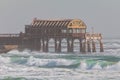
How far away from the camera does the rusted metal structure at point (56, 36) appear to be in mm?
94438

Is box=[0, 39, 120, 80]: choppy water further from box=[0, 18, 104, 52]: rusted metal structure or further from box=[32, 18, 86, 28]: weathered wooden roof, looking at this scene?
box=[32, 18, 86, 28]: weathered wooden roof

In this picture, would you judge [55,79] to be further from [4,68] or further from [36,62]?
[36,62]

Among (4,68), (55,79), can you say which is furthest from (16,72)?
(55,79)

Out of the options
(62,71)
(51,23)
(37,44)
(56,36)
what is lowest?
(62,71)

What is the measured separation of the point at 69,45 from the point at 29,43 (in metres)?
6.68

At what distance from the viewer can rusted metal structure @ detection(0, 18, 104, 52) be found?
310 ft

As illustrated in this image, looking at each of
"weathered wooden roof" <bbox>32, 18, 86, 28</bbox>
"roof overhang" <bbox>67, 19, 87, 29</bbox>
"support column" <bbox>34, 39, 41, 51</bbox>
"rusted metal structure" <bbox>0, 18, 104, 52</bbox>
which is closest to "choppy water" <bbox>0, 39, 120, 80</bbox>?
"rusted metal structure" <bbox>0, 18, 104, 52</bbox>

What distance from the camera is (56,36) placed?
95250 mm

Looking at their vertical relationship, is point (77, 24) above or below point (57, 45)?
above

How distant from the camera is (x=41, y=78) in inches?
1971

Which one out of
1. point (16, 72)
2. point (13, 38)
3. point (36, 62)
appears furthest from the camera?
point (13, 38)

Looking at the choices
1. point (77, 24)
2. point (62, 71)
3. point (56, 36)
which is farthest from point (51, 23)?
point (62, 71)

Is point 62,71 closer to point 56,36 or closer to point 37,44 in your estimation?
point 56,36

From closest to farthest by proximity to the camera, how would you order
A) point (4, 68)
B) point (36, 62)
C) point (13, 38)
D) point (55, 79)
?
1. point (55, 79)
2. point (4, 68)
3. point (36, 62)
4. point (13, 38)
